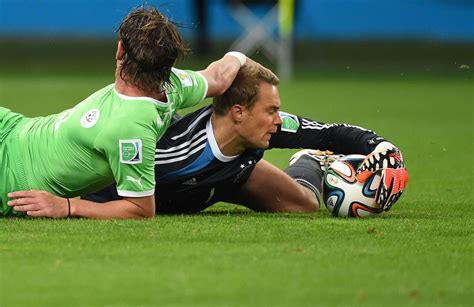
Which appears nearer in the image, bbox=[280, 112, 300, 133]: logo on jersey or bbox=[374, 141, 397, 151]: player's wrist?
bbox=[374, 141, 397, 151]: player's wrist

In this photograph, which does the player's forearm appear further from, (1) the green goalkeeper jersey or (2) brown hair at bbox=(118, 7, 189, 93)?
(2) brown hair at bbox=(118, 7, 189, 93)

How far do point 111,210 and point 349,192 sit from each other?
4.85ft

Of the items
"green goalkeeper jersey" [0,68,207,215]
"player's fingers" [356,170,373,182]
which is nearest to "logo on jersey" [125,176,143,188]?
"green goalkeeper jersey" [0,68,207,215]

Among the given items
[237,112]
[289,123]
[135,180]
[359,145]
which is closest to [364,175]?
[359,145]

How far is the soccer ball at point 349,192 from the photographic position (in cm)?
757

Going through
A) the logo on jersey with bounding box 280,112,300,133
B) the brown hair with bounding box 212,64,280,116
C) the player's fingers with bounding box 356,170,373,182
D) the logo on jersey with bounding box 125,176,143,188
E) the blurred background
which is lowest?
the blurred background

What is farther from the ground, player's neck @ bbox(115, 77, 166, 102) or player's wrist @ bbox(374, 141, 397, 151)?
player's neck @ bbox(115, 77, 166, 102)

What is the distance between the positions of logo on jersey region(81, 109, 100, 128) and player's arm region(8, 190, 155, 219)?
1.54 ft

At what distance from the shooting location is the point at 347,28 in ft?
94.2

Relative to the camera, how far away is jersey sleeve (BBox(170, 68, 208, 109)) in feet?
24.0

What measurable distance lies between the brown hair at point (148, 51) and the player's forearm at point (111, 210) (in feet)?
2.24

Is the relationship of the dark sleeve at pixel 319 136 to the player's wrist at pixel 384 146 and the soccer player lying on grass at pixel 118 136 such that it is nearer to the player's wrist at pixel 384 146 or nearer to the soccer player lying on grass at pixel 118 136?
the player's wrist at pixel 384 146

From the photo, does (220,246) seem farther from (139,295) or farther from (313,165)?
(313,165)

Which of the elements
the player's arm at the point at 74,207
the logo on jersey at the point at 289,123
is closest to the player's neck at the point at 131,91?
the player's arm at the point at 74,207
